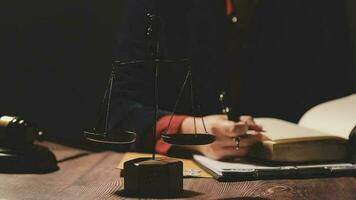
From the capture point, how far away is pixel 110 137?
1.10 meters

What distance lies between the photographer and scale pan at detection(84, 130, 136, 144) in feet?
3.61

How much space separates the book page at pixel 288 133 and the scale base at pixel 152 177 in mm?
349

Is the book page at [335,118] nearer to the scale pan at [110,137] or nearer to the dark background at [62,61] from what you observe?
the dark background at [62,61]

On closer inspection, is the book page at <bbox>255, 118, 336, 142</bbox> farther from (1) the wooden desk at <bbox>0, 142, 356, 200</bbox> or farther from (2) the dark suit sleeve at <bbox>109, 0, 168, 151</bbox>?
(2) the dark suit sleeve at <bbox>109, 0, 168, 151</bbox>

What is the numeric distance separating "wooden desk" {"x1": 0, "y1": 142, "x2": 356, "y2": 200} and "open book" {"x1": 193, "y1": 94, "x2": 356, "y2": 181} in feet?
0.12

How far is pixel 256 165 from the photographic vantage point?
1.36 metres

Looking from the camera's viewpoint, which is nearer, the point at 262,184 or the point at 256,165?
the point at 262,184

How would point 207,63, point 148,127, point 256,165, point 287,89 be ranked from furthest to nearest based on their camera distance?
point 287,89, point 207,63, point 148,127, point 256,165

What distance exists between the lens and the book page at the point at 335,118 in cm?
151

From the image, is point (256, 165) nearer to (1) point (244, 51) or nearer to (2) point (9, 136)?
(2) point (9, 136)

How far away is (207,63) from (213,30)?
11cm

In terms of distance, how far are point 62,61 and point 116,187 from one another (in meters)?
1.12

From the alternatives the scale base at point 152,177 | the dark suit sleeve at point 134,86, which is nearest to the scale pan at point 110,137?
the scale base at point 152,177

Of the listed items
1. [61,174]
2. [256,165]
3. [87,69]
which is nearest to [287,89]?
[87,69]
